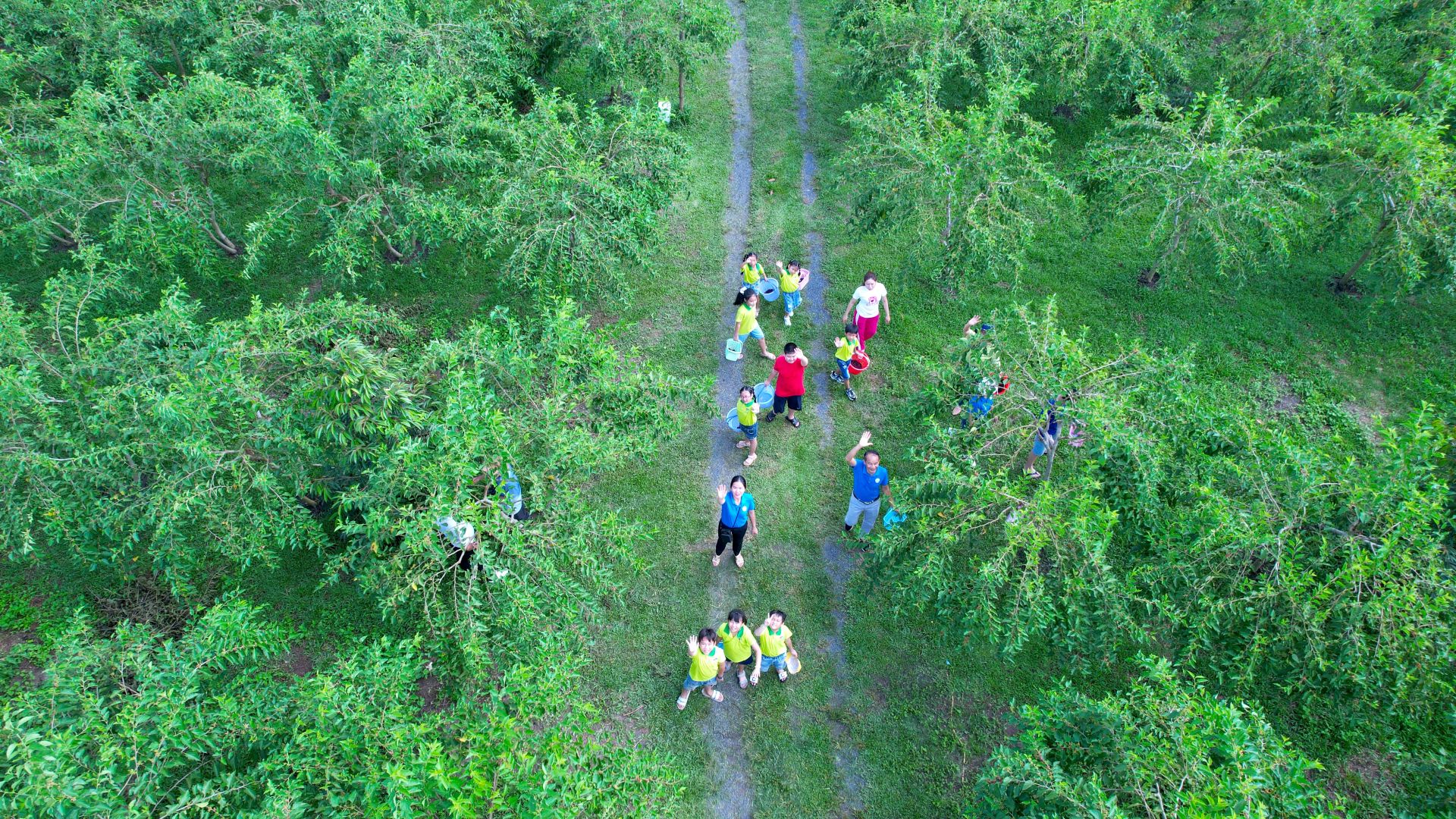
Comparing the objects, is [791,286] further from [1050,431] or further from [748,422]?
[1050,431]

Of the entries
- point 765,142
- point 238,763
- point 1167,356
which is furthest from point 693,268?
point 238,763

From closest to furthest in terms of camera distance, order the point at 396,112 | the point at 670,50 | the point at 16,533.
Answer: the point at 16,533 < the point at 396,112 < the point at 670,50

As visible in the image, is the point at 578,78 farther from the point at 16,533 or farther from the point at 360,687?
the point at 360,687

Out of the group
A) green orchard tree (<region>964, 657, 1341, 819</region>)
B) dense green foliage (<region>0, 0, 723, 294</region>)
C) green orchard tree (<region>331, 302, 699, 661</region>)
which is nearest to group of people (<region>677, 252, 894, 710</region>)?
green orchard tree (<region>331, 302, 699, 661</region>)

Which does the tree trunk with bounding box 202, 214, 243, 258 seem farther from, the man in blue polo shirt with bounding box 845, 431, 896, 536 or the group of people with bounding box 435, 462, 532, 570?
the man in blue polo shirt with bounding box 845, 431, 896, 536

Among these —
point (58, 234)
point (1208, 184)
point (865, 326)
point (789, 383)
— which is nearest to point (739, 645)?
point (789, 383)

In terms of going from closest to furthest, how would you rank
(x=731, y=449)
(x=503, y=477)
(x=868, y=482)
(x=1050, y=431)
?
(x=503, y=477) < (x=1050, y=431) < (x=868, y=482) < (x=731, y=449)
